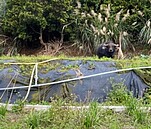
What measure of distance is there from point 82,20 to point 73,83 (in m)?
4.50

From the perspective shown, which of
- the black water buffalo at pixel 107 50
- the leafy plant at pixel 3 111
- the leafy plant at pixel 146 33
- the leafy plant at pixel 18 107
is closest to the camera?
the leafy plant at pixel 3 111

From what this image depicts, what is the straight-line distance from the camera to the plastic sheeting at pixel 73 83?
567 centimetres

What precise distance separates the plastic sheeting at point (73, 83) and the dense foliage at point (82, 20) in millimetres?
3481

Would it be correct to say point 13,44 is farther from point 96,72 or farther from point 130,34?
point 96,72

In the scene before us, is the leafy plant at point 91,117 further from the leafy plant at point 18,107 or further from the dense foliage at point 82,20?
the dense foliage at point 82,20

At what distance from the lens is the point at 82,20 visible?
33.0 feet

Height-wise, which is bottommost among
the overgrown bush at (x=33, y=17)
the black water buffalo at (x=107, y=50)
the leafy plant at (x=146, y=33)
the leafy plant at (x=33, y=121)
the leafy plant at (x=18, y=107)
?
the leafy plant at (x=18, y=107)

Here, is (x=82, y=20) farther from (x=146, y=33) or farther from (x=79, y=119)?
(x=79, y=119)

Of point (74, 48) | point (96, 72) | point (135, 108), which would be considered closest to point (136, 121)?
point (135, 108)

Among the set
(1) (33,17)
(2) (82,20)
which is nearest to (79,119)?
(1) (33,17)

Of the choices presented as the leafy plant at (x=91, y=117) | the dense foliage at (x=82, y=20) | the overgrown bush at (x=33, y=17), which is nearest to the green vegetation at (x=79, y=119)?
the leafy plant at (x=91, y=117)

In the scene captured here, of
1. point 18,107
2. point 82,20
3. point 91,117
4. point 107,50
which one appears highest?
point 82,20

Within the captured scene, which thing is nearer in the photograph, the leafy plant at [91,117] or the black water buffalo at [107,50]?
the leafy plant at [91,117]

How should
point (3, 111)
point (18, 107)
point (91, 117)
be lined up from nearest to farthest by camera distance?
1. point (91, 117)
2. point (3, 111)
3. point (18, 107)
